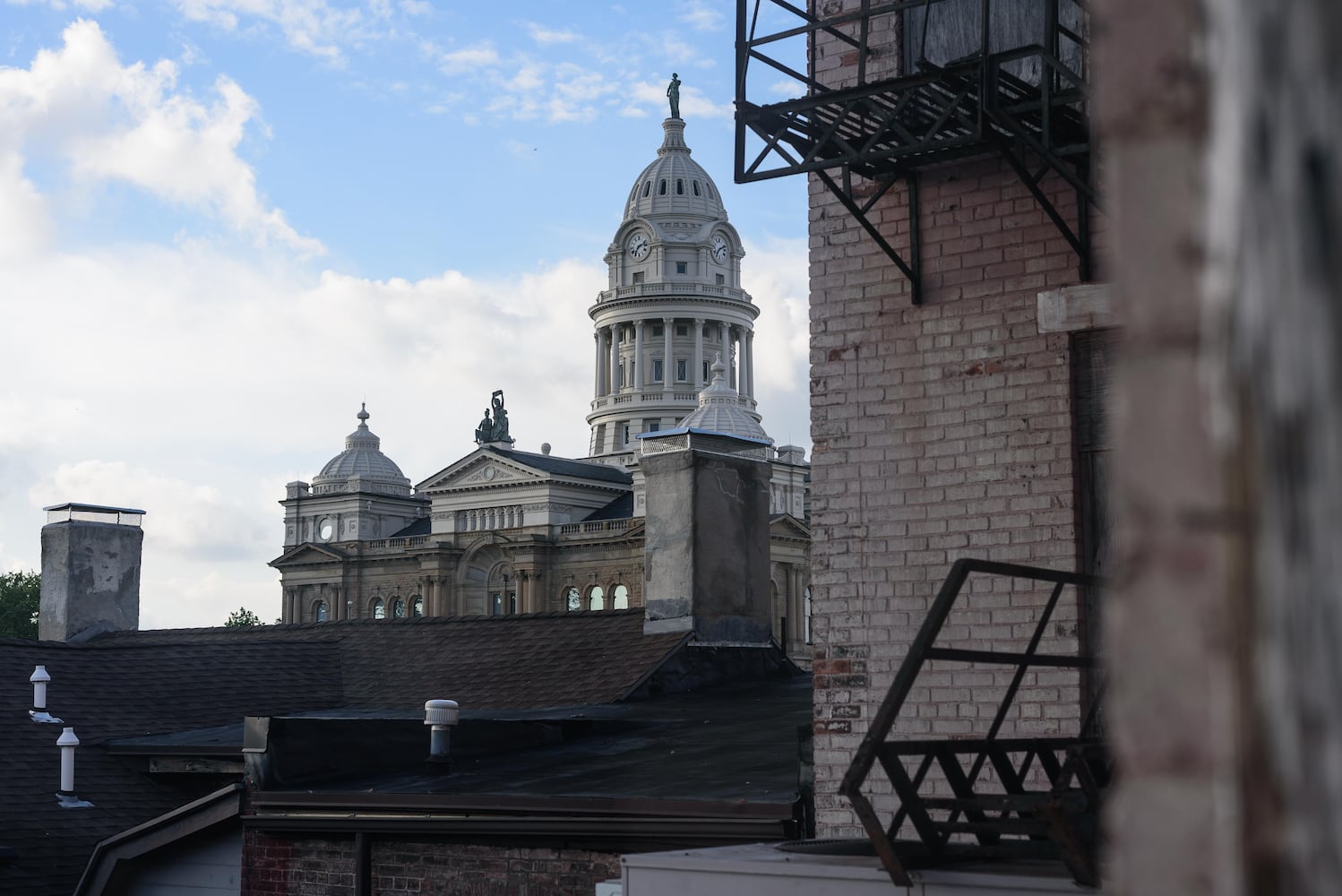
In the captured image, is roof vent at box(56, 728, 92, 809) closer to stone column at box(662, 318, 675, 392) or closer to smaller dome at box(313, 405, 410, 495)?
smaller dome at box(313, 405, 410, 495)

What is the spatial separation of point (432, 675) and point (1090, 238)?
37.9ft

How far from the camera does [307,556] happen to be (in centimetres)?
10350

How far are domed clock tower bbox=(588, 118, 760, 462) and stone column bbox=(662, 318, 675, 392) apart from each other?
0.24 feet

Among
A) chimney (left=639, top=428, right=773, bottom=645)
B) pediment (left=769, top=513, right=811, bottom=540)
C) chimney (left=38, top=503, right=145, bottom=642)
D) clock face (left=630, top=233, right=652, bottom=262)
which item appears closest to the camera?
chimney (left=639, top=428, right=773, bottom=645)


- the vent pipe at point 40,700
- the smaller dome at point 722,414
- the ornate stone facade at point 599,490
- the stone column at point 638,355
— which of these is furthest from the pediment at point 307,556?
the vent pipe at point 40,700

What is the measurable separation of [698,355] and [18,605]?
5461cm

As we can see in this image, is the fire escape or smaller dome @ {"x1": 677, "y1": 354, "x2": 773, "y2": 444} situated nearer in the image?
the fire escape

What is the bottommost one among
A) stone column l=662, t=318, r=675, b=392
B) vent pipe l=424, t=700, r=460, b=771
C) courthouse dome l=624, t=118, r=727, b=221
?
vent pipe l=424, t=700, r=460, b=771

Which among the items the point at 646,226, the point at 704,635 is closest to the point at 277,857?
the point at 704,635

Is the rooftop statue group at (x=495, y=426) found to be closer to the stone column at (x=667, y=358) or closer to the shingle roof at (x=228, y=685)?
the stone column at (x=667, y=358)

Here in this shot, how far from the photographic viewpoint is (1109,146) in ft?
4.53

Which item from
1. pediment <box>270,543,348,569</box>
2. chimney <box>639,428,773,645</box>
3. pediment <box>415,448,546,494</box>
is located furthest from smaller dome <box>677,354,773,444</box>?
chimney <box>639,428,773,645</box>

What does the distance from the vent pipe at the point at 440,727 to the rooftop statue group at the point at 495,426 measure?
98.6 metres

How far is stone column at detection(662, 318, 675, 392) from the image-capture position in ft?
420
